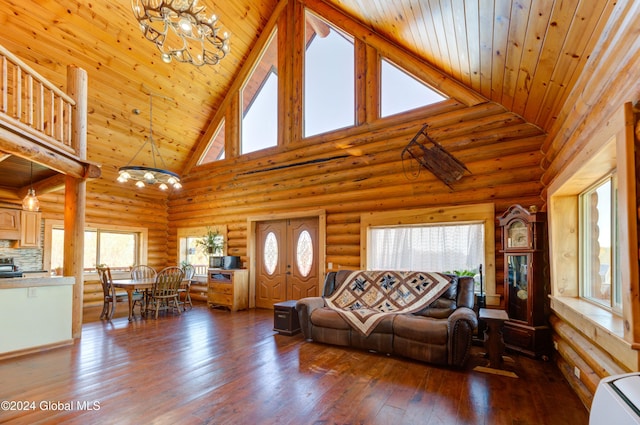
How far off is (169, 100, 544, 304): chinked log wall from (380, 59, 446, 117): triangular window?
23 centimetres

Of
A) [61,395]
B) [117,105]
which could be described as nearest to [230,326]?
[61,395]

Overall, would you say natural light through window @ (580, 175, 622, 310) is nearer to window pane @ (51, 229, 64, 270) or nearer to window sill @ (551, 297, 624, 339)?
window sill @ (551, 297, 624, 339)

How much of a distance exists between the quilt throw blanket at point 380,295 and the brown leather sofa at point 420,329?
91mm

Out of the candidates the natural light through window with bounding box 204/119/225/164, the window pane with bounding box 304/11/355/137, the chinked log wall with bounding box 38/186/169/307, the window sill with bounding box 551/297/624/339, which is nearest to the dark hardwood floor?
the window sill with bounding box 551/297/624/339

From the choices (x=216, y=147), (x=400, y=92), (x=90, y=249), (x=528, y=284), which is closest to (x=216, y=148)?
(x=216, y=147)

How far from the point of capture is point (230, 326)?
5.50m

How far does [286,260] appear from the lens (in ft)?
23.1

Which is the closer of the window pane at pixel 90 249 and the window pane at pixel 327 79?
the window pane at pixel 327 79

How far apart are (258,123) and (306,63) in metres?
1.70

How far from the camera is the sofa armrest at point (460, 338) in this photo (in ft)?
11.5

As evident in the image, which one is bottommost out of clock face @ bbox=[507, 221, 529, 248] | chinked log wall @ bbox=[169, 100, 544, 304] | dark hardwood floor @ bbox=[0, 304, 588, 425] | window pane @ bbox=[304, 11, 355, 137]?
dark hardwood floor @ bbox=[0, 304, 588, 425]

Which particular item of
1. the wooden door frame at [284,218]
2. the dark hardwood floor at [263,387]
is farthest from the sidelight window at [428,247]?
the dark hardwood floor at [263,387]

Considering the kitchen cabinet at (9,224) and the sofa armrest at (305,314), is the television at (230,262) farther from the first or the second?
the kitchen cabinet at (9,224)

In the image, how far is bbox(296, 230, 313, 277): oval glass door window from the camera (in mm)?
6680
